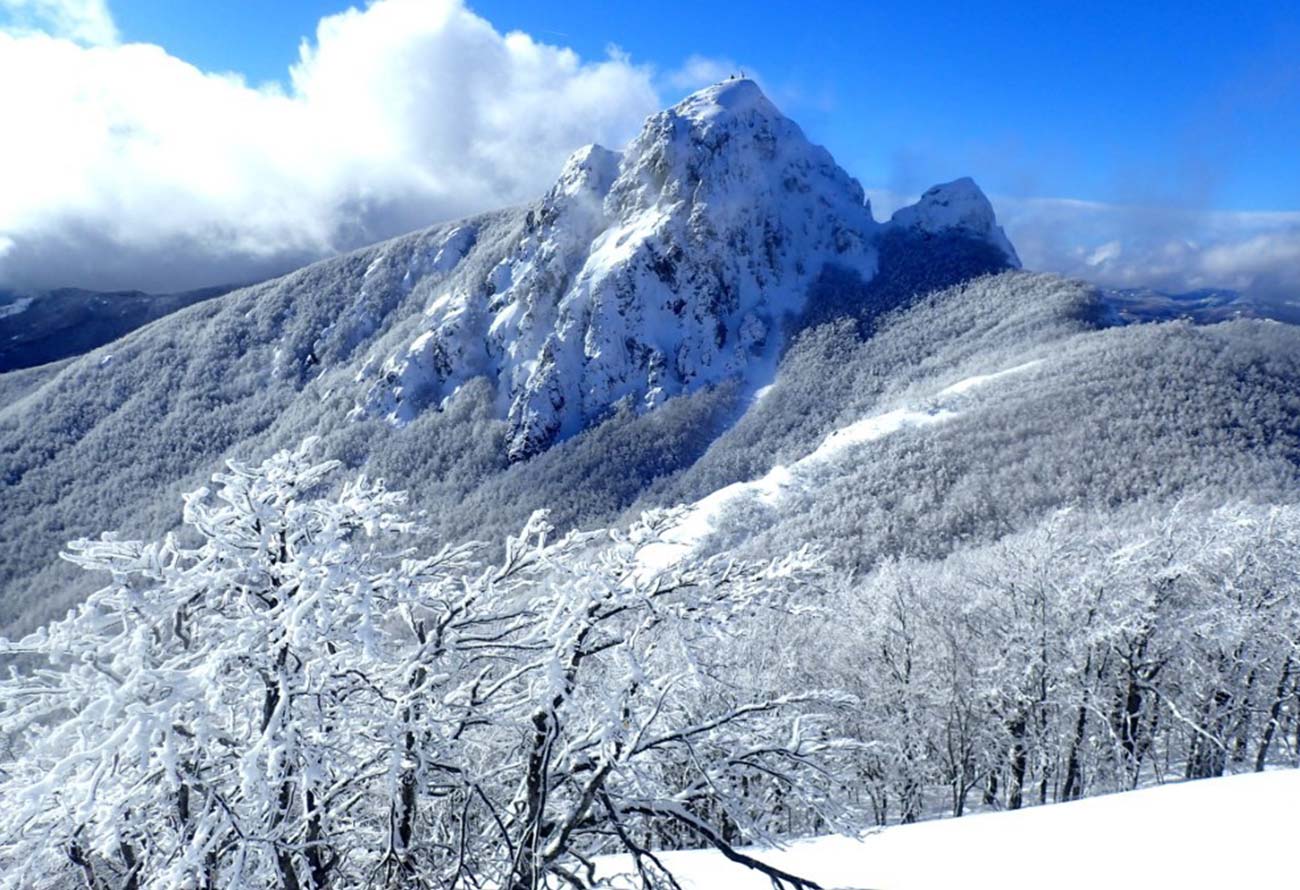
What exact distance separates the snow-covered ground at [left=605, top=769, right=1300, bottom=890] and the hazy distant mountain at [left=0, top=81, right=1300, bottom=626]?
6651 centimetres

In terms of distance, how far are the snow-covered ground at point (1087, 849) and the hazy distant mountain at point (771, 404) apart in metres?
66.5

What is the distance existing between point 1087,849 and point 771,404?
497ft

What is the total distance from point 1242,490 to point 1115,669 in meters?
68.0

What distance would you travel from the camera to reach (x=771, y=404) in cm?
15525

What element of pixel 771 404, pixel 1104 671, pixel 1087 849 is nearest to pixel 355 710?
pixel 1087 849

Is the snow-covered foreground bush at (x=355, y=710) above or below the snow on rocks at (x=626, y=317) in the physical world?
below

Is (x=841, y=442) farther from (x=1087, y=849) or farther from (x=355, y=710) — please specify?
(x=355, y=710)

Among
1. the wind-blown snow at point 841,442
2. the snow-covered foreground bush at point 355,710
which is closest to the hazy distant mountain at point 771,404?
the wind-blown snow at point 841,442

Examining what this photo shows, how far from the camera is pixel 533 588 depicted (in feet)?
23.6

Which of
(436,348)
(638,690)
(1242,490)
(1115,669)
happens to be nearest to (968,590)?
(1115,669)

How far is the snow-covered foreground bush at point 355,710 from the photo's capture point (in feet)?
13.5

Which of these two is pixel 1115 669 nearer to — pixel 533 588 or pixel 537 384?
pixel 533 588

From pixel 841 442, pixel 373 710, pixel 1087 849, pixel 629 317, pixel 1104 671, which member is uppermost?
pixel 629 317

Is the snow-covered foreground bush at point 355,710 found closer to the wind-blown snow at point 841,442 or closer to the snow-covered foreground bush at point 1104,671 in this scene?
the snow-covered foreground bush at point 1104,671
